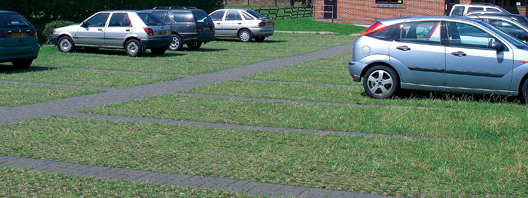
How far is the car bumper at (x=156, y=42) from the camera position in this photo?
20016 millimetres

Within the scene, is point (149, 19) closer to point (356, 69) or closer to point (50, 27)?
point (50, 27)

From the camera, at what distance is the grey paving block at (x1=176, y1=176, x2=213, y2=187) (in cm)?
606

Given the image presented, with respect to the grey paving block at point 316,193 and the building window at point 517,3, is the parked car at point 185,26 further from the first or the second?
the building window at point 517,3

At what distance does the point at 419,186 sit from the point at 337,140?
2.12 m

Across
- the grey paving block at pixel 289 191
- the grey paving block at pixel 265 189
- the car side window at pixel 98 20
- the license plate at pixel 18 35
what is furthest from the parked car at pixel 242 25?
the grey paving block at pixel 289 191

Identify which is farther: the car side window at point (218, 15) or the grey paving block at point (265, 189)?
the car side window at point (218, 15)

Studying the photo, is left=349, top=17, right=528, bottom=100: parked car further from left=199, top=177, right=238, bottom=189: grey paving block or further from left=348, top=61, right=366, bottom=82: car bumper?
left=199, top=177, right=238, bottom=189: grey paving block

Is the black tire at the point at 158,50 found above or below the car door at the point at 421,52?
below

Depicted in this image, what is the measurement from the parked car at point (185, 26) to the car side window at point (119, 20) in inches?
102

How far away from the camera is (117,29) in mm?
20422

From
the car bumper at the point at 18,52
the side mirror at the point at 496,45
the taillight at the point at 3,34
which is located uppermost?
the side mirror at the point at 496,45

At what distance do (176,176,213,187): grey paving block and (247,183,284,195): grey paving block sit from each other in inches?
21.3

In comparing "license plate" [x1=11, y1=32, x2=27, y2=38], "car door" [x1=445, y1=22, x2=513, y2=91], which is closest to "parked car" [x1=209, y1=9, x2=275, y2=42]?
"license plate" [x1=11, y1=32, x2=27, y2=38]

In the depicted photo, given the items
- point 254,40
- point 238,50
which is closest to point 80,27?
point 238,50
